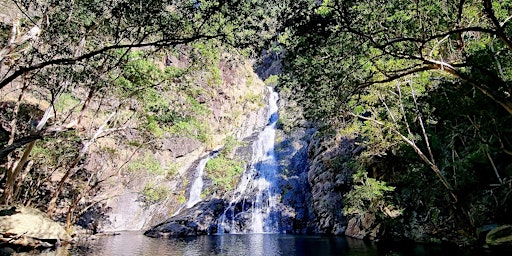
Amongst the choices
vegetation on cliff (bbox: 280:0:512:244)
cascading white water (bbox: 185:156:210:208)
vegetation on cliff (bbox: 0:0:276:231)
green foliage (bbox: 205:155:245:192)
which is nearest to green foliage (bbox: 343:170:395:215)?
vegetation on cliff (bbox: 280:0:512:244)

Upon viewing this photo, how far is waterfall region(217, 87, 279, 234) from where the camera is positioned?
27953mm

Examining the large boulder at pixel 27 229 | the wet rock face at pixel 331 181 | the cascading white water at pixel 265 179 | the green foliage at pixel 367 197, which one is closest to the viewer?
the large boulder at pixel 27 229

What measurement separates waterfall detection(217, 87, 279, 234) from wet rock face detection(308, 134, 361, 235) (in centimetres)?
375

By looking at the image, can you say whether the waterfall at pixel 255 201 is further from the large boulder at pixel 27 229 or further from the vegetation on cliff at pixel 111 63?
the large boulder at pixel 27 229

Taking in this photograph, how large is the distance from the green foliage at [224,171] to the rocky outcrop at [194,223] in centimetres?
220

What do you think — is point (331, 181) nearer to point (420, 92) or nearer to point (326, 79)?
point (420, 92)

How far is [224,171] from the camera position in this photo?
3438 centimetres

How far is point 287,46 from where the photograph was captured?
8.98 metres

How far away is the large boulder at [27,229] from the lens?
43.7 feet

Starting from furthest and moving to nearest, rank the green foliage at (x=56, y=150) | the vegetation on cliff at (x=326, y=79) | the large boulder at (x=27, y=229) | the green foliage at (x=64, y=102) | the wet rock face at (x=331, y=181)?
the wet rock face at (x=331, y=181), the green foliage at (x=64, y=102), the green foliage at (x=56, y=150), the large boulder at (x=27, y=229), the vegetation on cliff at (x=326, y=79)

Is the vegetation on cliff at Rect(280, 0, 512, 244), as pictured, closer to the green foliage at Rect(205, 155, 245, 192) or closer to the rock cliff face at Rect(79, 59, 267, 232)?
the rock cliff face at Rect(79, 59, 267, 232)

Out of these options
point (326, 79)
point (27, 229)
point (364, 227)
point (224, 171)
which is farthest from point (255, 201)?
point (326, 79)

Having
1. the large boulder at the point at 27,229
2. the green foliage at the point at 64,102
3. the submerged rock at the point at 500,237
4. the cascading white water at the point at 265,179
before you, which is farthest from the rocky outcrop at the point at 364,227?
the green foliage at the point at 64,102

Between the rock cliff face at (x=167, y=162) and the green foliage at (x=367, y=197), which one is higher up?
the rock cliff face at (x=167, y=162)
